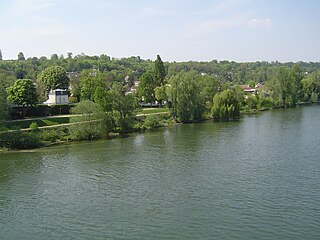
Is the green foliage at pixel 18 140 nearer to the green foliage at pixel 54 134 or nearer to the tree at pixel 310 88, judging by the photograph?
the green foliage at pixel 54 134

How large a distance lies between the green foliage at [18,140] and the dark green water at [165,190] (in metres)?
2.22

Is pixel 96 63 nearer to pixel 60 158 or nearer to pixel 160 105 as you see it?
pixel 160 105

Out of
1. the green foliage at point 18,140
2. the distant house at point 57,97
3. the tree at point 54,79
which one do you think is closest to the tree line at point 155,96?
the tree at point 54,79

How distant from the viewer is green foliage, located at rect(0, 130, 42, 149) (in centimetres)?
3675

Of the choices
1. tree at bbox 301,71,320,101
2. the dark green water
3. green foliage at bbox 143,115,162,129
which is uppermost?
tree at bbox 301,71,320,101

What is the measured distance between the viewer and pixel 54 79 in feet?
225

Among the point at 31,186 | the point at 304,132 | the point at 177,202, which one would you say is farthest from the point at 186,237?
the point at 304,132

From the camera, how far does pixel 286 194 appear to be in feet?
71.6

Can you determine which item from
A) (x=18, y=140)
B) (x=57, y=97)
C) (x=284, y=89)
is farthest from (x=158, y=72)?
(x=18, y=140)

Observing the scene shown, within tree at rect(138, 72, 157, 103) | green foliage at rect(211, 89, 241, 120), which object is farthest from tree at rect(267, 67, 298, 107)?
tree at rect(138, 72, 157, 103)

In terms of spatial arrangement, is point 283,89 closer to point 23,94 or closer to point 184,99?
point 184,99

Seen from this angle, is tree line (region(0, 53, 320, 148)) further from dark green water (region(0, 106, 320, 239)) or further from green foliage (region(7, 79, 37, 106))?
dark green water (region(0, 106, 320, 239))

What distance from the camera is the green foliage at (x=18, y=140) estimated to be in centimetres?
3675

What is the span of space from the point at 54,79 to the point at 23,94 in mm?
20769
